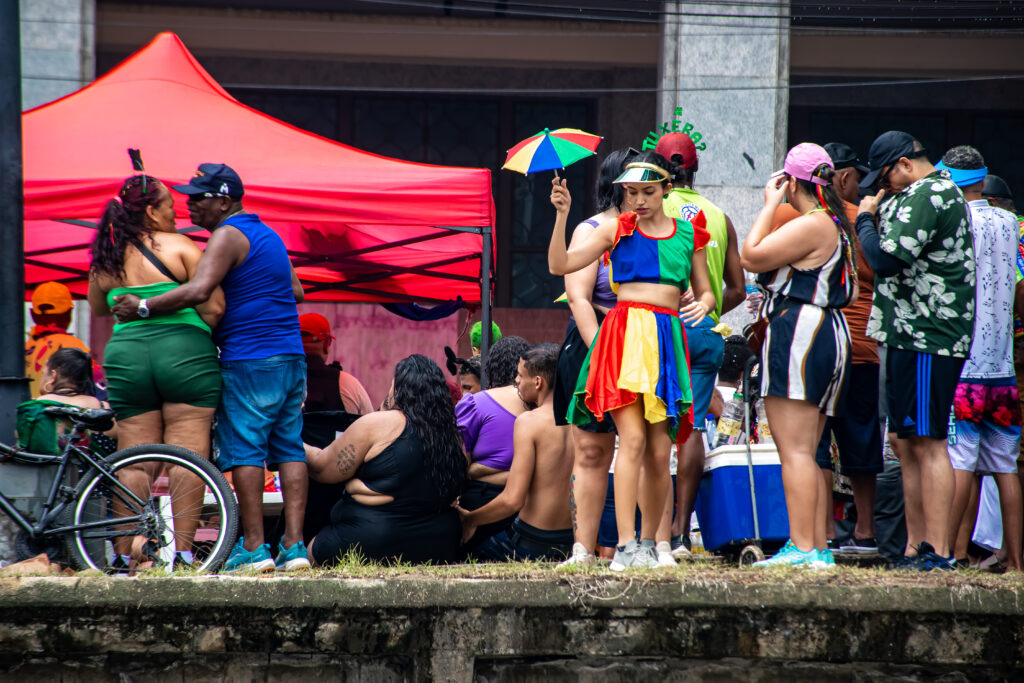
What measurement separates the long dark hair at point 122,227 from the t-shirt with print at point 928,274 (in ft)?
10.5

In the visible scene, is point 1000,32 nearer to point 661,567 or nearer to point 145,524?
point 661,567

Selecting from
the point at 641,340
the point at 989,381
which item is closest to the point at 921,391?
the point at 989,381

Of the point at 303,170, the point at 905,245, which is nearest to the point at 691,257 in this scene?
the point at 905,245

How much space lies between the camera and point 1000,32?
1232 centimetres

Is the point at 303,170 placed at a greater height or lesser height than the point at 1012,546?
greater

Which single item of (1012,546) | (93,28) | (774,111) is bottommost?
(1012,546)

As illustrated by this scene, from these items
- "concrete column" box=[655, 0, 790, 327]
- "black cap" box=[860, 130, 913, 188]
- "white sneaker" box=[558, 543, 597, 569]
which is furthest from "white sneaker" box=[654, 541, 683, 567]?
"concrete column" box=[655, 0, 790, 327]

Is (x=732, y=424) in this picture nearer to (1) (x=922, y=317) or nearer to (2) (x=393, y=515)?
(1) (x=922, y=317)

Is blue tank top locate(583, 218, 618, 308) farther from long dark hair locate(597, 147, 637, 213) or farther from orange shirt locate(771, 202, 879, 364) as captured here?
orange shirt locate(771, 202, 879, 364)

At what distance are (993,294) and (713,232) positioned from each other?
4.23 ft

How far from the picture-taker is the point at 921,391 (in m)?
4.76

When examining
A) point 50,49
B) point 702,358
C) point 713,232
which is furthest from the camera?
point 50,49

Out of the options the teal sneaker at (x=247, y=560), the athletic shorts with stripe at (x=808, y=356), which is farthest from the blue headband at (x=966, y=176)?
the teal sneaker at (x=247, y=560)

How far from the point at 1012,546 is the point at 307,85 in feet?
31.4
